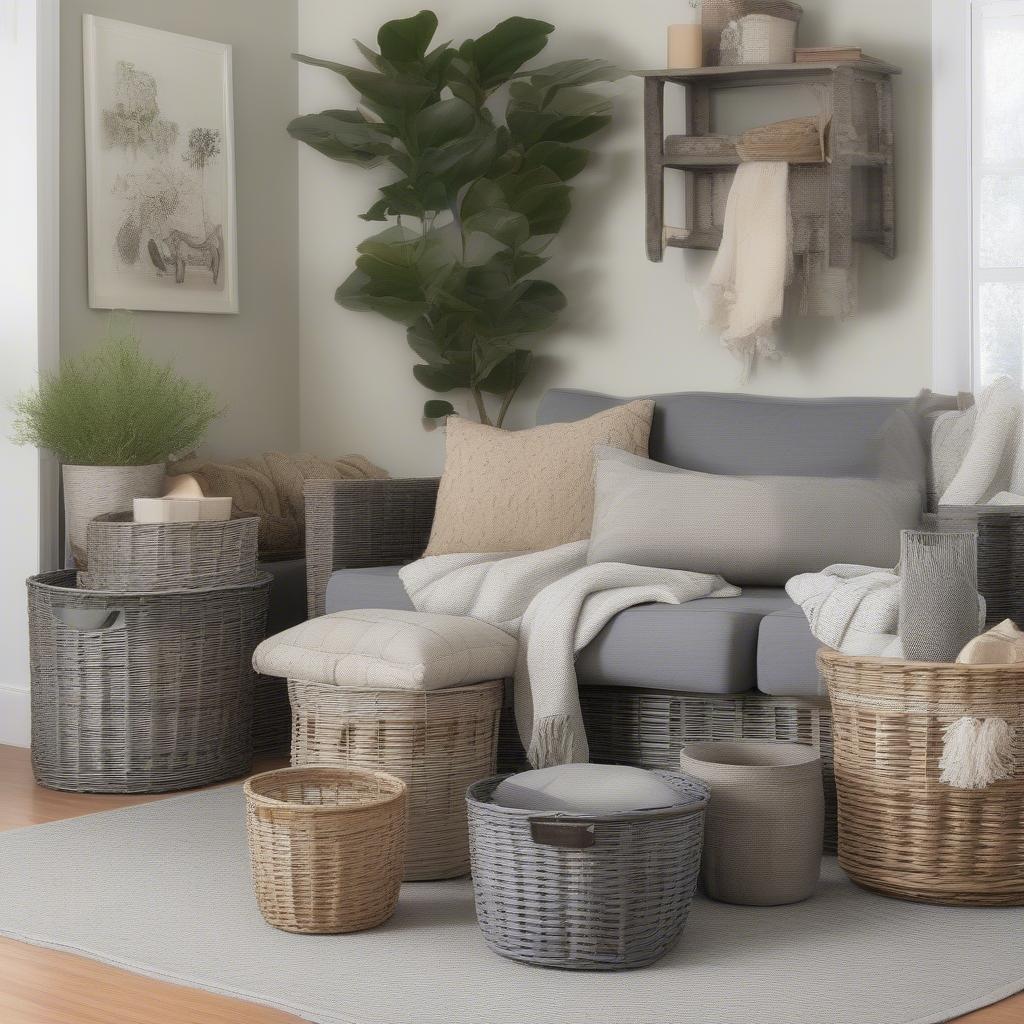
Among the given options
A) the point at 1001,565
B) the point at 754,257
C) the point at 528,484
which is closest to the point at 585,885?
the point at 1001,565

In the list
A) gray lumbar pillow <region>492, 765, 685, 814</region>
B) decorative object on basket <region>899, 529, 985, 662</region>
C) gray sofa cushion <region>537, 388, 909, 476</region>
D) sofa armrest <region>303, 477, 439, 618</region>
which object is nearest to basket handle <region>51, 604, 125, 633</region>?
sofa armrest <region>303, 477, 439, 618</region>

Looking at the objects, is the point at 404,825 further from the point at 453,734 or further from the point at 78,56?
the point at 78,56

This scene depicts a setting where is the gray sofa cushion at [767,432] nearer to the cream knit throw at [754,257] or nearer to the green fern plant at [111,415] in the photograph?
the cream knit throw at [754,257]

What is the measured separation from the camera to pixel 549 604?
3143mm

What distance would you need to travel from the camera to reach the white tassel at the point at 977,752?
2596 mm

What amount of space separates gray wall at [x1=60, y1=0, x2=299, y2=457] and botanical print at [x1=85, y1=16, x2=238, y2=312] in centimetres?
6

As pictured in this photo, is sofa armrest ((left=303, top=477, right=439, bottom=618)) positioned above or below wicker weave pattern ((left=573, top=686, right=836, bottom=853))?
above

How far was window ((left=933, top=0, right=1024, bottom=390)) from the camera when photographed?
3684 mm

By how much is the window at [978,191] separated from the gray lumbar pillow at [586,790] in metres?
1.62

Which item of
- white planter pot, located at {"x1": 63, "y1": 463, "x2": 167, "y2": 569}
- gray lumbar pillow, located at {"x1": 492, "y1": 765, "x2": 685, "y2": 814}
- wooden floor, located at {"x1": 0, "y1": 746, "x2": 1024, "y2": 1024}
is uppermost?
white planter pot, located at {"x1": 63, "y1": 463, "x2": 167, "y2": 569}

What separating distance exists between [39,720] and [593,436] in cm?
145

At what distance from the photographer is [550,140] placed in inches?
168

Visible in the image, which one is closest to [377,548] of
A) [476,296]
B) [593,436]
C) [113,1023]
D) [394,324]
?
[593,436]

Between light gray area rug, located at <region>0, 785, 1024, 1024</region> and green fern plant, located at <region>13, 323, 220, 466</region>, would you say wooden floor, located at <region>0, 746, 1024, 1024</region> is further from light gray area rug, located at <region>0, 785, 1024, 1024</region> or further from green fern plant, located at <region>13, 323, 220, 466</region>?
green fern plant, located at <region>13, 323, 220, 466</region>
